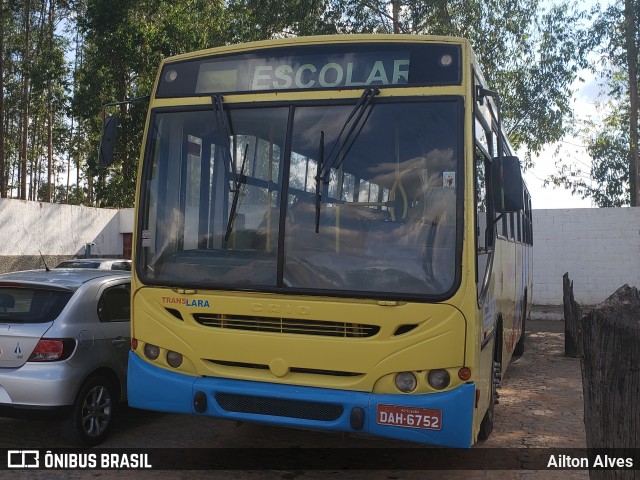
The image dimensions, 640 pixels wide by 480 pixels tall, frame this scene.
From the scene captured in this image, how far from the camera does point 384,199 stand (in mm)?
4953

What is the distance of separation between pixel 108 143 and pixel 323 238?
209 cm

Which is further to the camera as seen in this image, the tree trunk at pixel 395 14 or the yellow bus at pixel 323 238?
the tree trunk at pixel 395 14

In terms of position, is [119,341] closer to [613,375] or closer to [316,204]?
[316,204]

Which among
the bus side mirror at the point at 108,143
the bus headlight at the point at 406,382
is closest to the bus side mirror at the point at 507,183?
the bus headlight at the point at 406,382

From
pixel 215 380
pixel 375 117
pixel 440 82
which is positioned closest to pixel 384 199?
pixel 375 117

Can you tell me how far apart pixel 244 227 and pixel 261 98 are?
1010mm

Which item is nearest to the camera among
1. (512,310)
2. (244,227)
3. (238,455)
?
(244,227)

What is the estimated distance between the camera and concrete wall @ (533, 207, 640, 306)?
18703mm

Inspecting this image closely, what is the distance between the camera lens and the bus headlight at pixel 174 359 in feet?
17.3

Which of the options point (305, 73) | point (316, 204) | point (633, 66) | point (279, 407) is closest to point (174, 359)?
point (279, 407)

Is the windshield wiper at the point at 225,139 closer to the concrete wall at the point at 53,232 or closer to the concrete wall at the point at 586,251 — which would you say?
the concrete wall at the point at 53,232

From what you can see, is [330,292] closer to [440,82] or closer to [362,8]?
[440,82]

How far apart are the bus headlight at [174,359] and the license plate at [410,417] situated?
1568 millimetres

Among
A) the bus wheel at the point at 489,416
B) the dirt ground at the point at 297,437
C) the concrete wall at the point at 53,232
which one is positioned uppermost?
the concrete wall at the point at 53,232
